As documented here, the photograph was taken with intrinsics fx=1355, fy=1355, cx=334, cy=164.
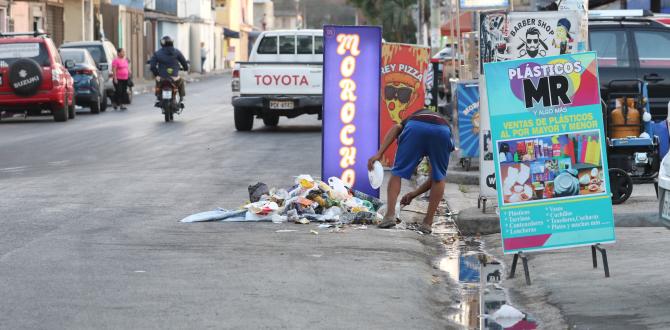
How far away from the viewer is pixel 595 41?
662 inches

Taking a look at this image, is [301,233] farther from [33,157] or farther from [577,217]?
[33,157]

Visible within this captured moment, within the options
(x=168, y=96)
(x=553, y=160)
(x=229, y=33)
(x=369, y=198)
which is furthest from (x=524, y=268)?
(x=229, y=33)

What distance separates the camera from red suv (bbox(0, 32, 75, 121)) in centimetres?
2855

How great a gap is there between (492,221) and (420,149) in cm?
103

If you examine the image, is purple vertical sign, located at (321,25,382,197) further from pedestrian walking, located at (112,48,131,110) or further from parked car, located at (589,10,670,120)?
pedestrian walking, located at (112,48,131,110)

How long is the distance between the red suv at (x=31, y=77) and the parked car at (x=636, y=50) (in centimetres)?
1501

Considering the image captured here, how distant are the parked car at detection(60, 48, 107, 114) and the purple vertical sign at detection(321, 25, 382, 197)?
20795mm

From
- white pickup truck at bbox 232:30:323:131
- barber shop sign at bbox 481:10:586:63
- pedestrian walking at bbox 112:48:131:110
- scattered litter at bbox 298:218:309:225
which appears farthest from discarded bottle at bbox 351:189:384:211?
pedestrian walking at bbox 112:48:131:110

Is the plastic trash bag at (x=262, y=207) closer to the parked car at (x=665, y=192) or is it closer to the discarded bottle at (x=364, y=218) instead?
the discarded bottle at (x=364, y=218)

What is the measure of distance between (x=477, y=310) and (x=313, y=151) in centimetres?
1187

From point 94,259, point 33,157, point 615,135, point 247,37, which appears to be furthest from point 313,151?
point 247,37

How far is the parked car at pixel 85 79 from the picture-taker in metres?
33.9

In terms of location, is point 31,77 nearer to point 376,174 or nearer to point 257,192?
point 257,192

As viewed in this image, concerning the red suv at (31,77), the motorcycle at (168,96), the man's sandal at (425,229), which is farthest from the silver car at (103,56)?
the man's sandal at (425,229)
